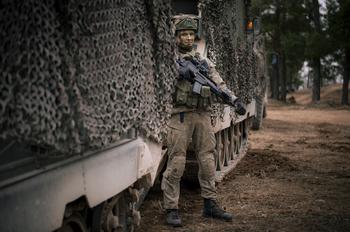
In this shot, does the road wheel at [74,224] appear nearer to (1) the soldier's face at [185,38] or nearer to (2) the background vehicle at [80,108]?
(2) the background vehicle at [80,108]

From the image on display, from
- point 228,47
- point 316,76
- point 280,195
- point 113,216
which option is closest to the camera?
point 113,216

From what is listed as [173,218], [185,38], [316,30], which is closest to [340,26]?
[316,30]

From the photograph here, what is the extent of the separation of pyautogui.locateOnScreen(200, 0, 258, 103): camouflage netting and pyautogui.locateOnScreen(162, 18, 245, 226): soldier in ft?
5.10

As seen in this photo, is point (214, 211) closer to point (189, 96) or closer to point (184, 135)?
point (184, 135)

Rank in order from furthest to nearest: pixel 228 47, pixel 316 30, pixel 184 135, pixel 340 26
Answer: pixel 316 30
pixel 340 26
pixel 228 47
pixel 184 135

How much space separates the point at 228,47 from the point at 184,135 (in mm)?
3323

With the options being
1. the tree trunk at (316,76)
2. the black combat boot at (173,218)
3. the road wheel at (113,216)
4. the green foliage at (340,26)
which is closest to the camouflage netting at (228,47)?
the black combat boot at (173,218)

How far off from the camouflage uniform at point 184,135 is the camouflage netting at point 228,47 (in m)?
1.69

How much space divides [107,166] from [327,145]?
967 cm

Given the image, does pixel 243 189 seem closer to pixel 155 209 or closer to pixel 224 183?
pixel 224 183

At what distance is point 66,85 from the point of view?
127 inches

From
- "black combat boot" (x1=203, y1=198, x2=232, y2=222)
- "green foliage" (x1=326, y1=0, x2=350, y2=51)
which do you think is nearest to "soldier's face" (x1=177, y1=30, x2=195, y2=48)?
"black combat boot" (x1=203, y1=198, x2=232, y2=222)

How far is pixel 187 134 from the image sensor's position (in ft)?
19.6

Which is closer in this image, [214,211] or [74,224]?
[74,224]
